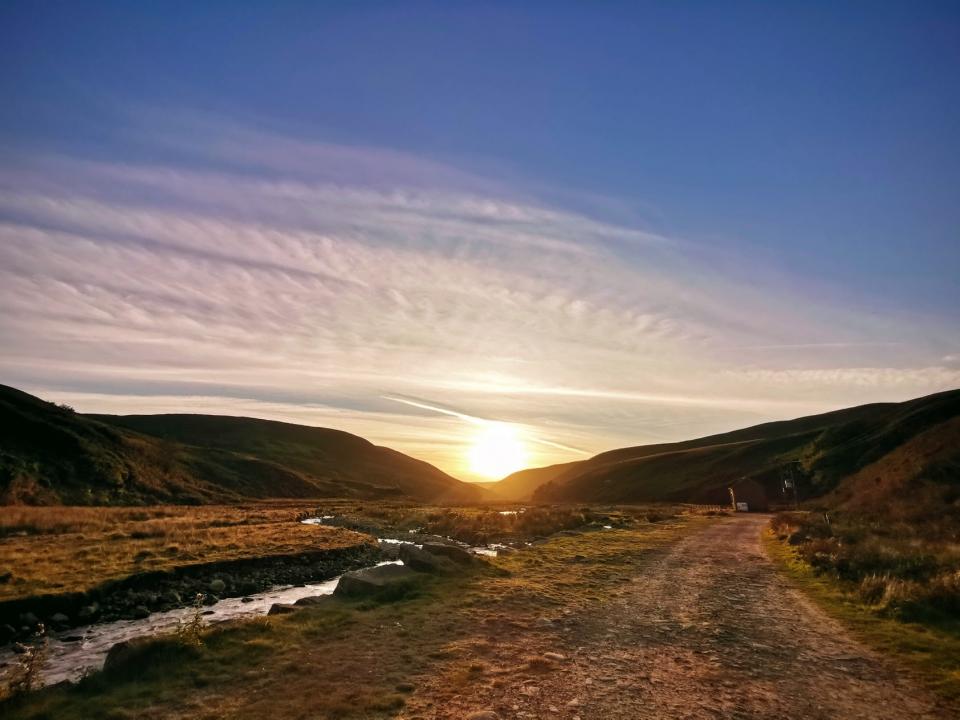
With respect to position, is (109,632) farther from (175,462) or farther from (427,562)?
(175,462)

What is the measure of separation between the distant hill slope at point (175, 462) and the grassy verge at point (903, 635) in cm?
6893

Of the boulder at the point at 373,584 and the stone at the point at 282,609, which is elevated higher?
the boulder at the point at 373,584

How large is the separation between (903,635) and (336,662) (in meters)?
13.1

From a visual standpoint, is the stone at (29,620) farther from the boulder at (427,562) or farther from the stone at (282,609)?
the boulder at (427,562)

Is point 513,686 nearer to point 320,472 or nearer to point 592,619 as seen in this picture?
point 592,619

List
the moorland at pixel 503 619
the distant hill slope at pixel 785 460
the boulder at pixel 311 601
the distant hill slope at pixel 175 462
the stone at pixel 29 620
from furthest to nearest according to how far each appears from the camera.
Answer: the distant hill slope at pixel 785 460 < the distant hill slope at pixel 175 462 < the boulder at pixel 311 601 < the stone at pixel 29 620 < the moorland at pixel 503 619

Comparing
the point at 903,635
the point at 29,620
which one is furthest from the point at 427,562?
the point at 903,635

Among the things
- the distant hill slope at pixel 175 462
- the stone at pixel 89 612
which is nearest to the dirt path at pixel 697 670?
the stone at pixel 89 612

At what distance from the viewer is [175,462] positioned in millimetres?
99250

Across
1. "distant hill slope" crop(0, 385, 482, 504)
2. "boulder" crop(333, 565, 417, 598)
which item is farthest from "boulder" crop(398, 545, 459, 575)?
"distant hill slope" crop(0, 385, 482, 504)

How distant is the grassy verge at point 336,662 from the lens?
29.6ft

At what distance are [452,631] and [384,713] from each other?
4.94 meters

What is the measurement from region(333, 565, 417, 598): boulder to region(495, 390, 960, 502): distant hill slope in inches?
2266

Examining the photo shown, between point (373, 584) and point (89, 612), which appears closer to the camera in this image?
point (89, 612)
